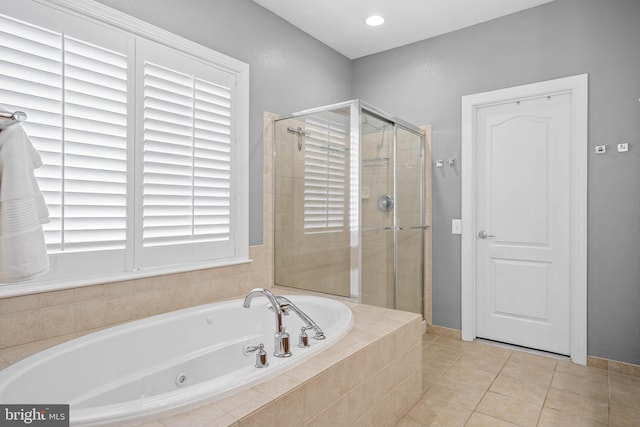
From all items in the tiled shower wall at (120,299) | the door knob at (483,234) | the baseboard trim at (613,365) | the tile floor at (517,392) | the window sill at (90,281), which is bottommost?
the tile floor at (517,392)

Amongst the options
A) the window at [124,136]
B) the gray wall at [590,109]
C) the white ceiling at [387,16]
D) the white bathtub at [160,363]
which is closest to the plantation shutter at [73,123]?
the window at [124,136]

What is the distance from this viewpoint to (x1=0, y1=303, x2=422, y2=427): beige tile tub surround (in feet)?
3.91

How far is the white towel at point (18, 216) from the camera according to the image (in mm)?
1129

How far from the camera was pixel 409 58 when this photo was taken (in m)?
3.62

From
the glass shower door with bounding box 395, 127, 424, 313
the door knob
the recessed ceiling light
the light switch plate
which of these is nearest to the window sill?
the glass shower door with bounding box 395, 127, 424, 313

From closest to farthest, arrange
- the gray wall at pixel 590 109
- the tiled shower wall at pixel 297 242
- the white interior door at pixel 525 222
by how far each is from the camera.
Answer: the gray wall at pixel 590 109 → the tiled shower wall at pixel 297 242 → the white interior door at pixel 525 222

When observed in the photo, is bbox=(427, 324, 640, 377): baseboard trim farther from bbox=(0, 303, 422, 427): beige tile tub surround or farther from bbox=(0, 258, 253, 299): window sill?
bbox=(0, 258, 253, 299): window sill

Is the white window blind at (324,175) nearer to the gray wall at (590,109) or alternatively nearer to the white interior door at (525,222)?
the gray wall at (590,109)

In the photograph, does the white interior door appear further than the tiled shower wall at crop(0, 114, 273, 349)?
Yes

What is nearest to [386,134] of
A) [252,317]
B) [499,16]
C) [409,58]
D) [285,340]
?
→ [409,58]

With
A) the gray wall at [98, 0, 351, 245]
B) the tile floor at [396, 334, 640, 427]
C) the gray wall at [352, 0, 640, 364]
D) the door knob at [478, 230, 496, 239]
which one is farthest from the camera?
the door knob at [478, 230, 496, 239]

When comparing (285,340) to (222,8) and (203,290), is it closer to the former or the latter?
(203,290)

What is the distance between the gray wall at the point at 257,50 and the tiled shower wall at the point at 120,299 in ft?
0.47

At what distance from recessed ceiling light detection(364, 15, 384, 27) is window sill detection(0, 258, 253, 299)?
7.72ft
